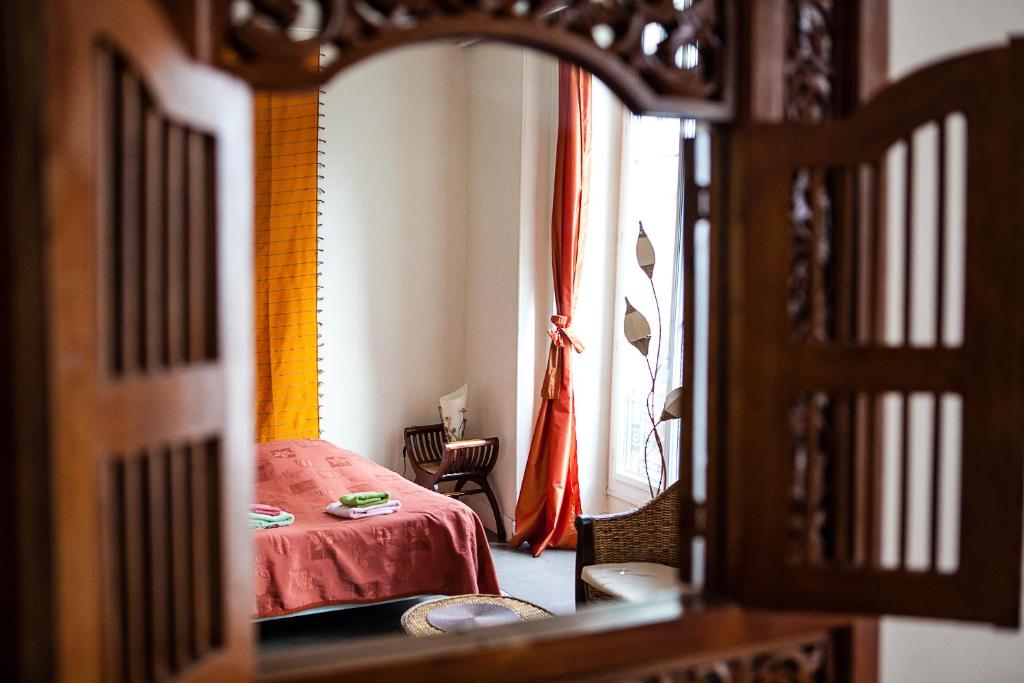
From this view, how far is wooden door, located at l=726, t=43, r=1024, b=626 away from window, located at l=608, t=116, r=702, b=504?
8.36 ft

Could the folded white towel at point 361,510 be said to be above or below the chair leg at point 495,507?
above

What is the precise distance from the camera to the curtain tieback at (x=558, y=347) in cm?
506

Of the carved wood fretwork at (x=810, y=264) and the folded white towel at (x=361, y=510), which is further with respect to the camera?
the folded white towel at (x=361, y=510)

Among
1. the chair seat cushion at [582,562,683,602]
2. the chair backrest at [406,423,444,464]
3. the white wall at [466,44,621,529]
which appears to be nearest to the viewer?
the chair seat cushion at [582,562,683,602]

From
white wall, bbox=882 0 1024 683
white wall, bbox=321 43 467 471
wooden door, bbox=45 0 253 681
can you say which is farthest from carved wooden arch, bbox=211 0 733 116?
white wall, bbox=321 43 467 471

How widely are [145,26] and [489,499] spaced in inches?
176

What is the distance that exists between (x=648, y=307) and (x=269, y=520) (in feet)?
7.42

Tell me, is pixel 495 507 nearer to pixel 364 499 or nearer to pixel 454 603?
pixel 364 499

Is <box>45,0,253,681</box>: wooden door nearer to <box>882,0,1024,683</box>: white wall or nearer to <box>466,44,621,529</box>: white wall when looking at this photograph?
<box>882,0,1024,683</box>: white wall

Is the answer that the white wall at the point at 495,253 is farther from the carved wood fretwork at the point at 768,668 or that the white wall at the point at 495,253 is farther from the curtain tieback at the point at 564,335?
the carved wood fretwork at the point at 768,668

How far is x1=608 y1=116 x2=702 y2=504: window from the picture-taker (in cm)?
446

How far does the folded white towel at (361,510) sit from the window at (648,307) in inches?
51.5

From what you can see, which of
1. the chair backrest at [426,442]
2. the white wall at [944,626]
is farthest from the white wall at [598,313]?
the white wall at [944,626]

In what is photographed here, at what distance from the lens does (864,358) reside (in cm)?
168
